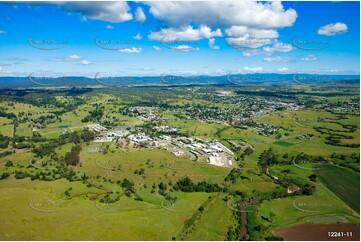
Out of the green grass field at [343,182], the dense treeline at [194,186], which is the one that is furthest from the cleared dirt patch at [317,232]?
the dense treeline at [194,186]

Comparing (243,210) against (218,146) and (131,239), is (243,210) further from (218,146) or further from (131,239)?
(218,146)

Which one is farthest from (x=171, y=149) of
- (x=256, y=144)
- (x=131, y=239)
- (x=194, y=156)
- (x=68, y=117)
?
(x=68, y=117)

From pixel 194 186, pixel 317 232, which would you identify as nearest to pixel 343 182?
pixel 317 232

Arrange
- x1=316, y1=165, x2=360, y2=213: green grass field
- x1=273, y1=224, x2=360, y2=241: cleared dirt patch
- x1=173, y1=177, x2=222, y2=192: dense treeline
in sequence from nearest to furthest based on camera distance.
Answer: x1=273, y1=224, x2=360, y2=241: cleared dirt patch, x1=316, y1=165, x2=360, y2=213: green grass field, x1=173, y1=177, x2=222, y2=192: dense treeline

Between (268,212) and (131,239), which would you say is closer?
(131,239)

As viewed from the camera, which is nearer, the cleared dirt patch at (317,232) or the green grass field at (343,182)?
the cleared dirt patch at (317,232)

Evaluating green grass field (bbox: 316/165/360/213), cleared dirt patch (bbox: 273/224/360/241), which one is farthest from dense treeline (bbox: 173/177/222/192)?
green grass field (bbox: 316/165/360/213)

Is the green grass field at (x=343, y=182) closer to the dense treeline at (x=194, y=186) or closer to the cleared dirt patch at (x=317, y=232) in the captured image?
the cleared dirt patch at (x=317, y=232)

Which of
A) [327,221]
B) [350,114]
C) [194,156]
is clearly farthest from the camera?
[350,114]

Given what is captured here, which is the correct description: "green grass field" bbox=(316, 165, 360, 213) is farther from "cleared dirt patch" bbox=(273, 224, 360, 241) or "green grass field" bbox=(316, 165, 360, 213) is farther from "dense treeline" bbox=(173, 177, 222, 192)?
"dense treeline" bbox=(173, 177, 222, 192)
